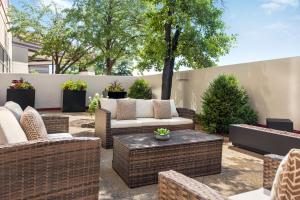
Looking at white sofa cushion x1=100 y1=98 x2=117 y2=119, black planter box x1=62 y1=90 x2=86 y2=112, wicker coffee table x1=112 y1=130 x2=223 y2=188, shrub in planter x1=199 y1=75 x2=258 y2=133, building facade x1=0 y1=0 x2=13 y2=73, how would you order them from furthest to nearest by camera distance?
building facade x1=0 y1=0 x2=13 y2=73
black planter box x1=62 y1=90 x2=86 y2=112
shrub in planter x1=199 y1=75 x2=258 y2=133
white sofa cushion x1=100 y1=98 x2=117 y2=119
wicker coffee table x1=112 y1=130 x2=223 y2=188

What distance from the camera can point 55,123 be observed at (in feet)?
12.6

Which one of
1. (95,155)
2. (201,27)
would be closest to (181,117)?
(95,155)

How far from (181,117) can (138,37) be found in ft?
40.0

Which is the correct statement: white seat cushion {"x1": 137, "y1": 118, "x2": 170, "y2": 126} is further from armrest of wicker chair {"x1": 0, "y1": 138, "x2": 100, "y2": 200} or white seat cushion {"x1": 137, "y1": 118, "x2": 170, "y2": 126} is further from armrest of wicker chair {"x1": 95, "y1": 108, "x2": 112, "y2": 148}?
armrest of wicker chair {"x1": 0, "y1": 138, "x2": 100, "y2": 200}

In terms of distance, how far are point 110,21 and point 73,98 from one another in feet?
26.3

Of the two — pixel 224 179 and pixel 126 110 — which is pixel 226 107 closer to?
pixel 126 110

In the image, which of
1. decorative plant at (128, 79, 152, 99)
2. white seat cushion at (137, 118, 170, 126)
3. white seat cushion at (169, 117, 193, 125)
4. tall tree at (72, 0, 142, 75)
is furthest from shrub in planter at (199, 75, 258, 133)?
tall tree at (72, 0, 142, 75)

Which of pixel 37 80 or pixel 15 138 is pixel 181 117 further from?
pixel 37 80

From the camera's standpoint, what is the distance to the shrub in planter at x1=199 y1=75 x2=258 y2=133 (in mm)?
6195

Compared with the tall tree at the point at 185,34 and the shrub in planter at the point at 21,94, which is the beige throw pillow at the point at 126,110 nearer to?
the tall tree at the point at 185,34

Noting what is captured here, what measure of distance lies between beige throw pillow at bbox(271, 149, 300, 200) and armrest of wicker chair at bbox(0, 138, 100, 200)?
164cm

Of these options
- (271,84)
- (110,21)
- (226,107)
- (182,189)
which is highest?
(110,21)

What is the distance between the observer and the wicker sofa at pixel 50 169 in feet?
6.09

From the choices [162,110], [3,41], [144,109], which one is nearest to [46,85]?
[3,41]
